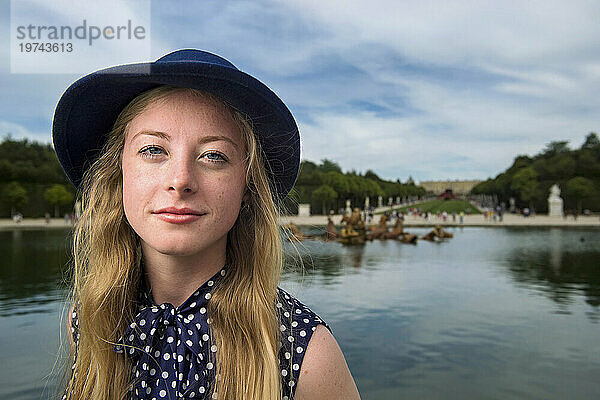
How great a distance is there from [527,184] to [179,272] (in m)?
53.7

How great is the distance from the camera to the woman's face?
4.36ft

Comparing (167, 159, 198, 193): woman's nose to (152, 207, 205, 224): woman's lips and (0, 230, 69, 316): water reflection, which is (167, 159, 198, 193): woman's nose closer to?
(152, 207, 205, 224): woman's lips

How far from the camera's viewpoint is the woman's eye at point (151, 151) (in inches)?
53.8

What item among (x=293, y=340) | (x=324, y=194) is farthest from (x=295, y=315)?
(x=324, y=194)

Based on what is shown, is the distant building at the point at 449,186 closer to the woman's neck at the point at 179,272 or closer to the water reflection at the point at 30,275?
the water reflection at the point at 30,275

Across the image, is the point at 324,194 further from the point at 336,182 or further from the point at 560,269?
the point at 560,269

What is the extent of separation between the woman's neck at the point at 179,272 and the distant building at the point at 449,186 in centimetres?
15685

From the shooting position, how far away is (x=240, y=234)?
1.56m

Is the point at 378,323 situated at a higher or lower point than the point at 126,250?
lower

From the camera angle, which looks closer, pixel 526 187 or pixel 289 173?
pixel 289 173

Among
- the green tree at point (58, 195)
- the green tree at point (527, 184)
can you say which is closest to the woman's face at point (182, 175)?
the green tree at point (58, 195)

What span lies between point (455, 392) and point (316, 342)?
553 centimetres

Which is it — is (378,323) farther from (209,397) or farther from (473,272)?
(209,397)

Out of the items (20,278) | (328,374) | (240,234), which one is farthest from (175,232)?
(20,278)
